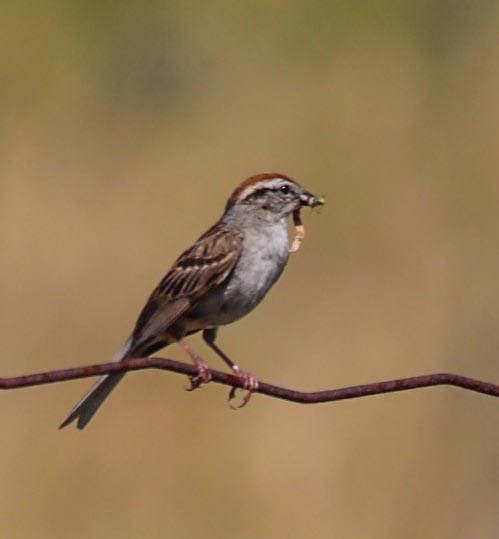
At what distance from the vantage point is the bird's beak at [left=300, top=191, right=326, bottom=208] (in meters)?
6.07

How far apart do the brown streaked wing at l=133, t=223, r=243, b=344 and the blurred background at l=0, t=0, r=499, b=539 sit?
225 centimetres

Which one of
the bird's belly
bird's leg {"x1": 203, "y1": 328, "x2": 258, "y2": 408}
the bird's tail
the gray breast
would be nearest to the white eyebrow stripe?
the gray breast

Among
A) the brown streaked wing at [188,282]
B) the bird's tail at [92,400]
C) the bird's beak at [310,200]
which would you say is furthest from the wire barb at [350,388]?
the bird's beak at [310,200]

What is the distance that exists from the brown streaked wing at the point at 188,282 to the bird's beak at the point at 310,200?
39 cm

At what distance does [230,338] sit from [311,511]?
153cm

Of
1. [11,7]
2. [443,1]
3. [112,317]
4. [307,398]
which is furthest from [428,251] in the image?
[307,398]

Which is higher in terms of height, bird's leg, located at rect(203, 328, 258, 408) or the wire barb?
the wire barb

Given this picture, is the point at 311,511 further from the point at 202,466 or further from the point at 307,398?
the point at 307,398

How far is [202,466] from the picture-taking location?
8078 mm

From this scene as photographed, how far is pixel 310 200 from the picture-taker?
6.09 metres

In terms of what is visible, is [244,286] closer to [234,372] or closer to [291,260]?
[234,372]

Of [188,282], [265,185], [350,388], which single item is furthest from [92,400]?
[350,388]

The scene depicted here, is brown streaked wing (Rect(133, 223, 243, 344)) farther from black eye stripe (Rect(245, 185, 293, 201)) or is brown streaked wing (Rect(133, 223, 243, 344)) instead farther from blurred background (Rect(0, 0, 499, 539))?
blurred background (Rect(0, 0, 499, 539))

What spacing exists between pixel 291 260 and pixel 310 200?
3309 millimetres
